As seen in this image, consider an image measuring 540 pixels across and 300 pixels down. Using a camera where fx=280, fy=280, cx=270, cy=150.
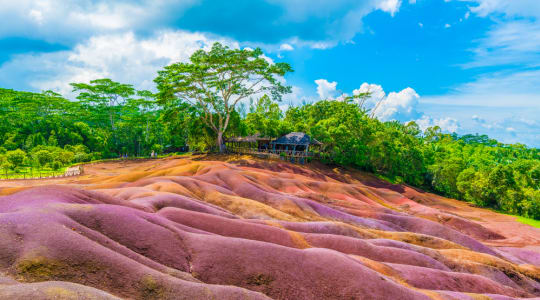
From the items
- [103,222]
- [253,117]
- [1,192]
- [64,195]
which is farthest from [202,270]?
[253,117]

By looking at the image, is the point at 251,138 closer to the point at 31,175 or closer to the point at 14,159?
the point at 31,175

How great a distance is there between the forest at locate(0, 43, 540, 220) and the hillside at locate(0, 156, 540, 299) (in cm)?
2711

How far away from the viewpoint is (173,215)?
57.1 ft

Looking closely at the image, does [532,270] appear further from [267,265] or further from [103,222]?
[103,222]

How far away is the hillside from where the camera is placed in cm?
923

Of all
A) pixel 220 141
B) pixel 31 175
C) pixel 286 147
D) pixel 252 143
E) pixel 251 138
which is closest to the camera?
pixel 31 175

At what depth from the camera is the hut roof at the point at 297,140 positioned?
5824cm

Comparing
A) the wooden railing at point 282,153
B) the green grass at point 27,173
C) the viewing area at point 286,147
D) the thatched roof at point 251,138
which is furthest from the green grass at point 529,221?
the green grass at point 27,173

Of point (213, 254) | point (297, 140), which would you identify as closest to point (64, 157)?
point (297, 140)

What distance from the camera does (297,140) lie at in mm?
58625

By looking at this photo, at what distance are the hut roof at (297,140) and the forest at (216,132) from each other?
6.05ft

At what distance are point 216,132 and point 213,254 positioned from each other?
Answer: 161 feet

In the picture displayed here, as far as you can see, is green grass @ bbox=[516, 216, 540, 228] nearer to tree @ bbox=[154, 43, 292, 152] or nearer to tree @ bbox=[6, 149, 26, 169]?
tree @ bbox=[154, 43, 292, 152]

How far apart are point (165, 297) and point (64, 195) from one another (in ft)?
32.8
